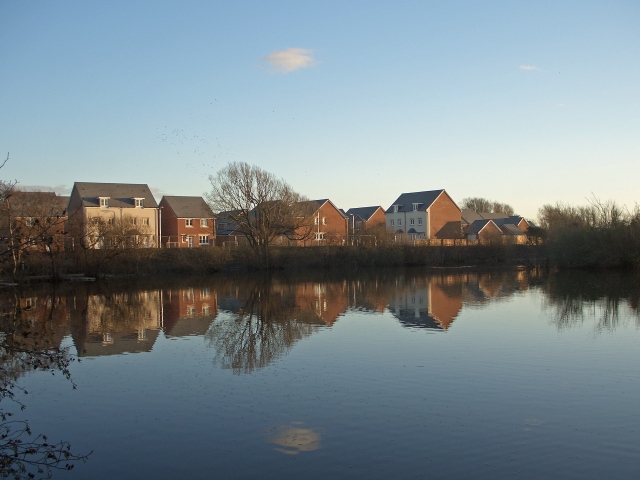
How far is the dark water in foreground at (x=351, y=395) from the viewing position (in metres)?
7.62

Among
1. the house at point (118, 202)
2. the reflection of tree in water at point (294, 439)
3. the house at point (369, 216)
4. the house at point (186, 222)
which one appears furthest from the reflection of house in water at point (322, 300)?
the house at point (369, 216)

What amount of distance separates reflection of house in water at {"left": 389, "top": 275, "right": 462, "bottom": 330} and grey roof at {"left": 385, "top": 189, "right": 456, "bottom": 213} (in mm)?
41541

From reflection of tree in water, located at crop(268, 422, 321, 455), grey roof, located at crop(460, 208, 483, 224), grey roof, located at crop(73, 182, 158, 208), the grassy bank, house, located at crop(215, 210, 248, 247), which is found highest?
grey roof, located at crop(73, 182, 158, 208)

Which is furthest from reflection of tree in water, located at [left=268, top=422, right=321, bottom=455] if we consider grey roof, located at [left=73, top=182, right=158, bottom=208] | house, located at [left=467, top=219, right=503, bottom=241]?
house, located at [left=467, top=219, right=503, bottom=241]

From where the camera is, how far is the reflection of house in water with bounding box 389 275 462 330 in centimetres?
1945

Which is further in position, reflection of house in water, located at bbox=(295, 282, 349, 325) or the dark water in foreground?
reflection of house in water, located at bbox=(295, 282, 349, 325)

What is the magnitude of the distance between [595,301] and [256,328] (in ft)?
45.9

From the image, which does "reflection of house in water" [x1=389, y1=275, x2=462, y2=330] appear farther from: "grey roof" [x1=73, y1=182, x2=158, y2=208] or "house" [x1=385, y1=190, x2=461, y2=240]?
"house" [x1=385, y1=190, x2=461, y2=240]

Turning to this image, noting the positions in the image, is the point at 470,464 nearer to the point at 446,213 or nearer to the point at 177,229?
the point at 177,229

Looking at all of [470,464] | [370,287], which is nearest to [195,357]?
[470,464]

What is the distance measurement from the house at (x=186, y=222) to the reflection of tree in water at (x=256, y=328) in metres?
37.2

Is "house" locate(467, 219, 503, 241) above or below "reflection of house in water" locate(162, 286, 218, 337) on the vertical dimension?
above

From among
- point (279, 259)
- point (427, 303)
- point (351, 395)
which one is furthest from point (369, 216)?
point (351, 395)

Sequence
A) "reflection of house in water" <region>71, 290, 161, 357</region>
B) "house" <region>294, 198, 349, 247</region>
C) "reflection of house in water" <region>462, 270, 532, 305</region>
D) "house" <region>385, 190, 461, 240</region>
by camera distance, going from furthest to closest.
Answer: "house" <region>385, 190, 461, 240</region>
"house" <region>294, 198, 349, 247</region>
"reflection of house in water" <region>462, 270, 532, 305</region>
"reflection of house in water" <region>71, 290, 161, 357</region>
